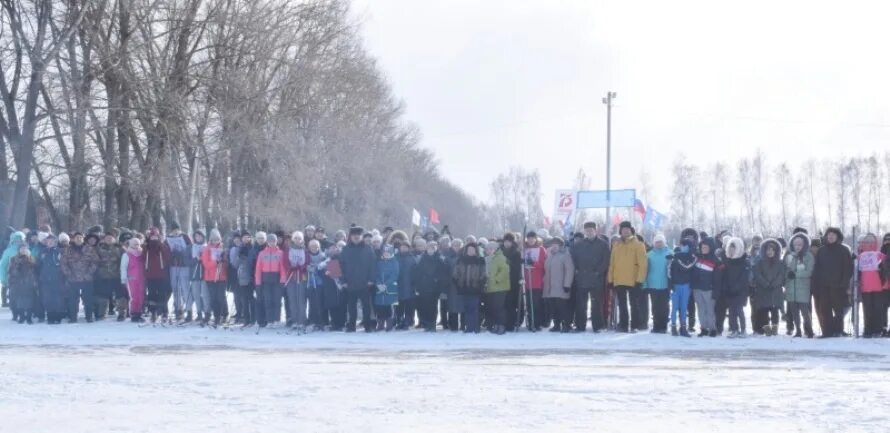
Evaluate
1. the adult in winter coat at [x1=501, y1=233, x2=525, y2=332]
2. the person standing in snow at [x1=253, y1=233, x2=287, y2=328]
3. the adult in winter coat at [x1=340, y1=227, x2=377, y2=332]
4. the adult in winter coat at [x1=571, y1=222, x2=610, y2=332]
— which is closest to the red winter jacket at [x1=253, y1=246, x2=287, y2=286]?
the person standing in snow at [x1=253, y1=233, x2=287, y2=328]

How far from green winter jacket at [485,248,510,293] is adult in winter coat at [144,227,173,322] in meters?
6.40

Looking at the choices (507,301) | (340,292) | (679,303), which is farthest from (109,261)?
(679,303)

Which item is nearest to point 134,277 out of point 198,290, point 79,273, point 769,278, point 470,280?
point 79,273

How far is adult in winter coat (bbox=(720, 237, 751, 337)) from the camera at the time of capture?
1861 cm

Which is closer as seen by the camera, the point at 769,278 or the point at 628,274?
the point at 769,278

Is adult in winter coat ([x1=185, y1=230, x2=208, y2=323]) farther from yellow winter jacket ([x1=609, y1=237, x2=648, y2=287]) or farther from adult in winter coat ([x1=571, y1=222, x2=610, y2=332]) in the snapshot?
yellow winter jacket ([x1=609, y1=237, x2=648, y2=287])

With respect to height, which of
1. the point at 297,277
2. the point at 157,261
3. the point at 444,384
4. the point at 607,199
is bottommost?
the point at 444,384

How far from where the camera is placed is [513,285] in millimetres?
19938

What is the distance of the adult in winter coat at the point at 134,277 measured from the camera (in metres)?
21.5

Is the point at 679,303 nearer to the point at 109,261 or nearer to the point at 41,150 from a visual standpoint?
the point at 109,261

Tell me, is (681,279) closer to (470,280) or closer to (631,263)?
(631,263)

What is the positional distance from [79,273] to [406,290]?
6.47m

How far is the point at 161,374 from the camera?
13.2 metres

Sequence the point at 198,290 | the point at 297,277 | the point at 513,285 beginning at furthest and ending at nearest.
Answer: the point at 198,290
the point at 297,277
the point at 513,285
